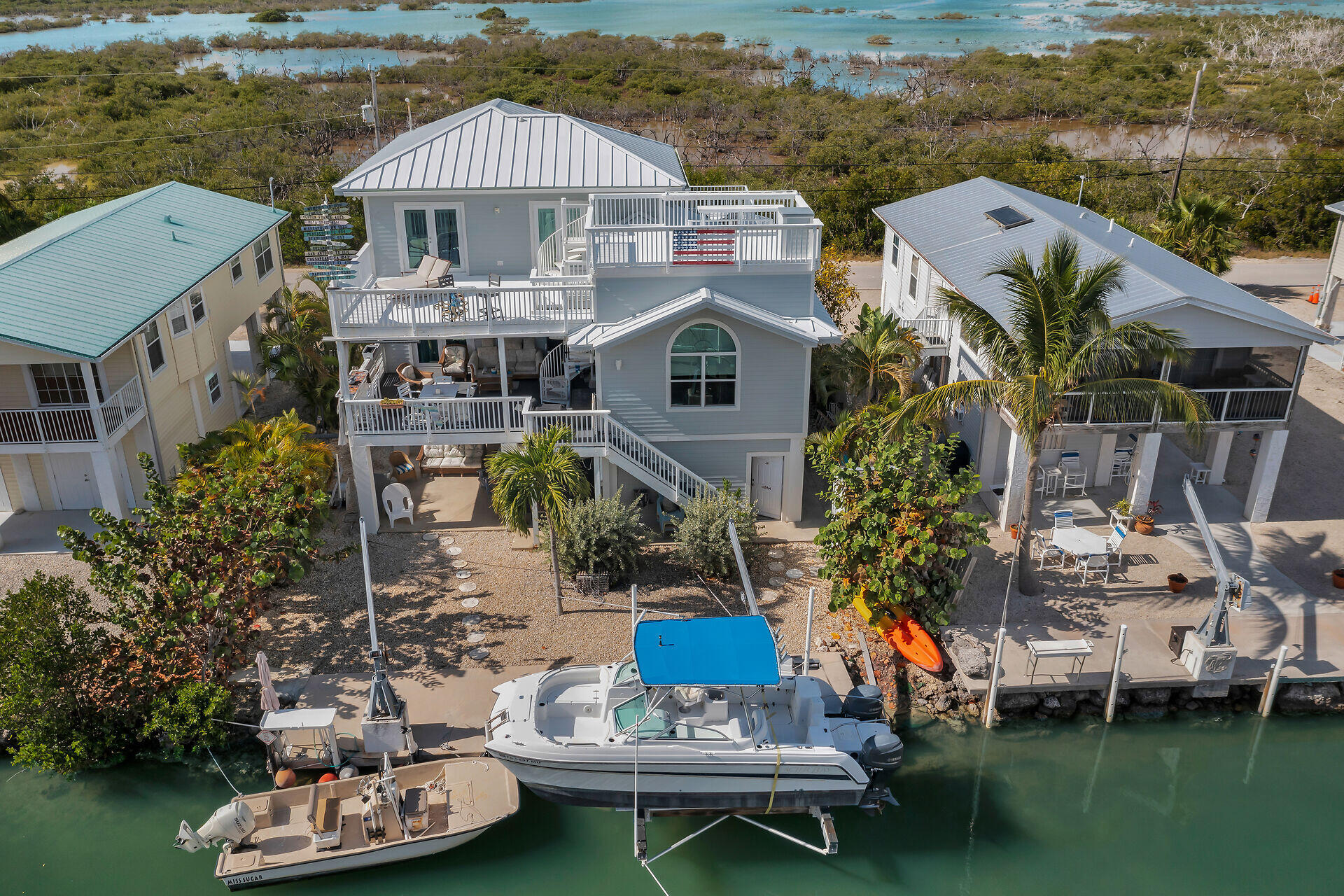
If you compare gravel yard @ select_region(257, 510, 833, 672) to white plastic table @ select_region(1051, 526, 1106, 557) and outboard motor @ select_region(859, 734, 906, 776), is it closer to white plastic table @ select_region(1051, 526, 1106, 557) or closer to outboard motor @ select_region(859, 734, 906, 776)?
outboard motor @ select_region(859, 734, 906, 776)

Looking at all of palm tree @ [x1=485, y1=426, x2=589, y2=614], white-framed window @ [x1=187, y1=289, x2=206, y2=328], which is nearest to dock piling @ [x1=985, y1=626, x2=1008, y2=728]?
palm tree @ [x1=485, y1=426, x2=589, y2=614]

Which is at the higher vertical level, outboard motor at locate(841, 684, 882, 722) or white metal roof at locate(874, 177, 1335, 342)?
white metal roof at locate(874, 177, 1335, 342)

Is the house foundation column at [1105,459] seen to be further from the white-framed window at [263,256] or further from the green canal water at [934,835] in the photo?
the white-framed window at [263,256]

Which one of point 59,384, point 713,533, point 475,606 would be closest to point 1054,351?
point 713,533

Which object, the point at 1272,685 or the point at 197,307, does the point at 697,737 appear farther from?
the point at 197,307

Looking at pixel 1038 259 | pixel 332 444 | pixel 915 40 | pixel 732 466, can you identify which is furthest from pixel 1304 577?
pixel 915 40

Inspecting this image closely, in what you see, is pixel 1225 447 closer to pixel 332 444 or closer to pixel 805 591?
pixel 805 591

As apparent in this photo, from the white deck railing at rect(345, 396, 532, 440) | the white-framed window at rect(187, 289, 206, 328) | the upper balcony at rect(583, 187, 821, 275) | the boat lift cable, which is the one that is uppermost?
the upper balcony at rect(583, 187, 821, 275)

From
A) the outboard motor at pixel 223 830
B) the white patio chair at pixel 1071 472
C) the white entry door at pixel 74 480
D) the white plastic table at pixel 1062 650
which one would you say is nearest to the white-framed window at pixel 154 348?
the white entry door at pixel 74 480
